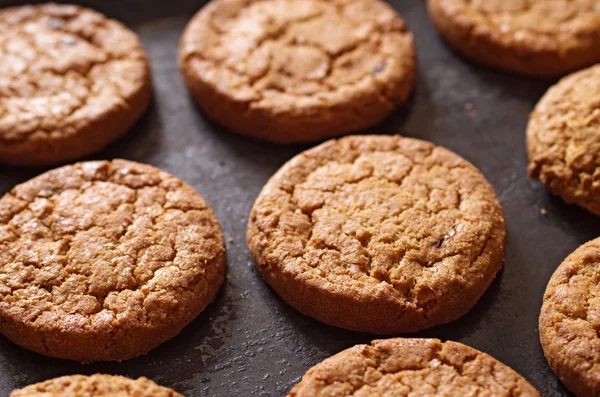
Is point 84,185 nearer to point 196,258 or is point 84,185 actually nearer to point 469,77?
point 196,258

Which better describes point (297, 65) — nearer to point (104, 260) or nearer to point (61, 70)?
point (61, 70)

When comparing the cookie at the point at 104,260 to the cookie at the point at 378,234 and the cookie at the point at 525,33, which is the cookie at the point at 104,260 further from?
the cookie at the point at 525,33

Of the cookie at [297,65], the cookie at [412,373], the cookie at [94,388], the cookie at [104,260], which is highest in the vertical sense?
the cookie at [297,65]

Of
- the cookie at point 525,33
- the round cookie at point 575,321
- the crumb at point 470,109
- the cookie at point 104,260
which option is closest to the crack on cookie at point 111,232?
the cookie at point 104,260

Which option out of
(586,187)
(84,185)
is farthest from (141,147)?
(586,187)

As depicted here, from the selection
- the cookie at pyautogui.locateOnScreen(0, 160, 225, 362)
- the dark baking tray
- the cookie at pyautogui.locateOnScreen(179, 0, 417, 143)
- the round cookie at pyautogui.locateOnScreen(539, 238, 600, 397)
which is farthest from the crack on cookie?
the round cookie at pyautogui.locateOnScreen(539, 238, 600, 397)
